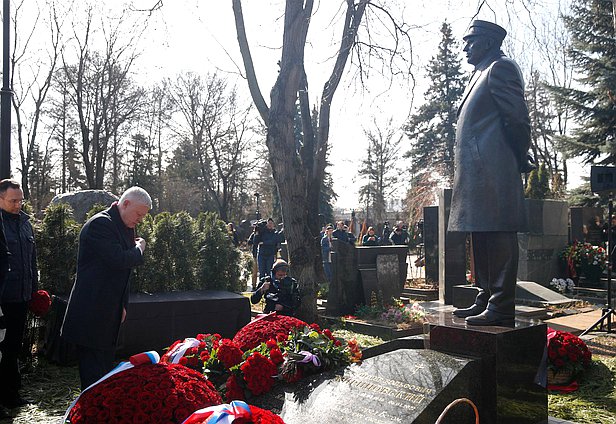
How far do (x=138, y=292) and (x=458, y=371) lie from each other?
568cm

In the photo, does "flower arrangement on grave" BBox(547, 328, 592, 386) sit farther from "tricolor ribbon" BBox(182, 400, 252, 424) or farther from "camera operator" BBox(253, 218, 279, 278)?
"camera operator" BBox(253, 218, 279, 278)

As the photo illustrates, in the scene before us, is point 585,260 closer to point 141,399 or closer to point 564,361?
point 564,361

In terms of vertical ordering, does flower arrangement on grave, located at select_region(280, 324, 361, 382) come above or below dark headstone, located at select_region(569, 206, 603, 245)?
below

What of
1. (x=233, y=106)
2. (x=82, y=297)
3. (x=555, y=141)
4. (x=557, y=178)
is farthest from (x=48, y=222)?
(x=233, y=106)

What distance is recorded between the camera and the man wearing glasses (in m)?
5.19

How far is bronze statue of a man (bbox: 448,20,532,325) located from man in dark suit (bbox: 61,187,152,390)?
256 cm

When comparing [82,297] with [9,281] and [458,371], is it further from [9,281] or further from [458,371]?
[458,371]

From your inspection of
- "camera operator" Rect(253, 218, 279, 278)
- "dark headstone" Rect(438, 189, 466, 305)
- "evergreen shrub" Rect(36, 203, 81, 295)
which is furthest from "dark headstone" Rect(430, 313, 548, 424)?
"camera operator" Rect(253, 218, 279, 278)

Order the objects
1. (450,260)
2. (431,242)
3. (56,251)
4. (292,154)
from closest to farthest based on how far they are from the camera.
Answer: (56,251)
(292,154)
(450,260)
(431,242)

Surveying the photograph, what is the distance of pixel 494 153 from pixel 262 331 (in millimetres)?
2408

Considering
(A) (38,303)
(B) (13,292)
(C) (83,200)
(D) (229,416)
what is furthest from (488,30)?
(C) (83,200)

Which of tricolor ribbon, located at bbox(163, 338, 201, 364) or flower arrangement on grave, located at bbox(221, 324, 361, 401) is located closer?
flower arrangement on grave, located at bbox(221, 324, 361, 401)

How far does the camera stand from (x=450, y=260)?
12.2 metres

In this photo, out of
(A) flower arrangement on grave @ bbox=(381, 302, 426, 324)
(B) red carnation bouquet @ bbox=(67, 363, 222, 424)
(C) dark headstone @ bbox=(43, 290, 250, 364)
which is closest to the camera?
(B) red carnation bouquet @ bbox=(67, 363, 222, 424)
